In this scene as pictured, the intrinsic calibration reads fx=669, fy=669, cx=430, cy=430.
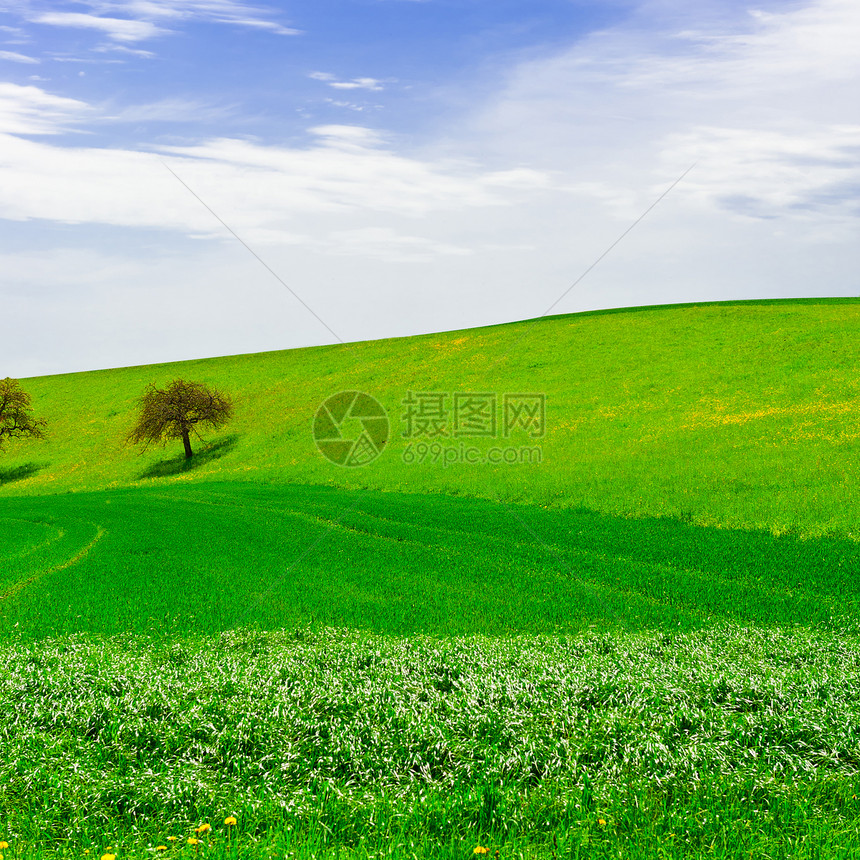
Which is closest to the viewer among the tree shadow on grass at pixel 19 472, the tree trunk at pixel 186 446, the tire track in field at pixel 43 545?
the tire track in field at pixel 43 545

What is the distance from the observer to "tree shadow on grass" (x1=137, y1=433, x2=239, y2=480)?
5425cm

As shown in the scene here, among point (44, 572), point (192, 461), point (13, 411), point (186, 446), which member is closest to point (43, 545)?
point (44, 572)

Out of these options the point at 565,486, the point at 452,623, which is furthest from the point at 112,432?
the point at 452,623

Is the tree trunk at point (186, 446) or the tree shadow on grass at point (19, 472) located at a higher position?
the tree trunk at point (186, 446)

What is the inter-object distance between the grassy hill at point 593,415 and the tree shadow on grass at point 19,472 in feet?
0.84

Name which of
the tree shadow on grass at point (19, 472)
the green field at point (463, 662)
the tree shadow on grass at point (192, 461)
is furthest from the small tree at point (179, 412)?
the green field at point (463, 662)

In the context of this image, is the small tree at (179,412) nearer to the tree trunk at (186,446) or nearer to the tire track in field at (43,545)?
the tree trunk at (186,446)

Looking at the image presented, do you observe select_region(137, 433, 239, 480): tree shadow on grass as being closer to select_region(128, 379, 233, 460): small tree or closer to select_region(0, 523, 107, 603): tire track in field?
select_region(128, 379, 233, 460): small tree

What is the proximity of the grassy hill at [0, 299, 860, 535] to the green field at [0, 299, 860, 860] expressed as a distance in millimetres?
403

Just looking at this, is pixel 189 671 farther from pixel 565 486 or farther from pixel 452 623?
pixel 565 486

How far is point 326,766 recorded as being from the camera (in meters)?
7.25

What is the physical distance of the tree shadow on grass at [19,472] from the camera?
2353 inches

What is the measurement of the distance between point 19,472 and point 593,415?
5142 centimetres

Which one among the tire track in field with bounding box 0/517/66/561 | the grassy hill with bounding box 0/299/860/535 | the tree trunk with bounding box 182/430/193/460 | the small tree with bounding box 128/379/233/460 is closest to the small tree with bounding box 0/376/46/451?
the grassy hill with bounding box 0/299/860/535
